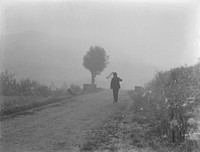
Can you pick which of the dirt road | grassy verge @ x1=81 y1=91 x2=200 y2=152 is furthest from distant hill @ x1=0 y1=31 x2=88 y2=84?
grassy verge @ x1=81 y1=91 x2=200 y2=152

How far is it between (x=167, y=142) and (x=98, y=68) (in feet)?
176

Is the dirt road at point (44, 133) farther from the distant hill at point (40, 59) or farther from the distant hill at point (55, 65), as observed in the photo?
the distant hill at point (55, 65)

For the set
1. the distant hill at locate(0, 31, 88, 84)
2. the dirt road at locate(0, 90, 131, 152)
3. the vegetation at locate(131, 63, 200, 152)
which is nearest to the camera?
the vegetation at locate(131, 63, 200, 152)

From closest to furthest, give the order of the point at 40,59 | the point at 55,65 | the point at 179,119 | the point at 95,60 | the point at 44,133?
the point at 179,119
the point at 44,133
the point at 95,60
the point at 40,59
the point at 55,65

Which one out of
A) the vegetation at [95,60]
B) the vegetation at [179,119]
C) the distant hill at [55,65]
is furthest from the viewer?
the distant hill at [55,65]

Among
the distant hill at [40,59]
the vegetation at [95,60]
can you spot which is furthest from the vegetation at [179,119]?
the distant hill at [40,59]

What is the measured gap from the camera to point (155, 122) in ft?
29.1

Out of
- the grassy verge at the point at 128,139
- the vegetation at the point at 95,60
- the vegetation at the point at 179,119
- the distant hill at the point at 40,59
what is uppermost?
the distant hill at the point at 40,59

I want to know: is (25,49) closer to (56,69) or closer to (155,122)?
(56,69)

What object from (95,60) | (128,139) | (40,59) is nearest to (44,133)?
(128,139)

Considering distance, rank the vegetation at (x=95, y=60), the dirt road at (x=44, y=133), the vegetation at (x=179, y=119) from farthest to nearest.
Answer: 1. the vegetation at (x=95, y=60)
2. the dirt road at (x=44, y=133)
3. the vegetation at (x=179, y=119)

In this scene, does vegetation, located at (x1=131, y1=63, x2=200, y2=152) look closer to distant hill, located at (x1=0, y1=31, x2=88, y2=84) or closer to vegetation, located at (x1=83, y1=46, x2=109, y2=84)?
vegetation, located at (x1=83, y1=46, x2=109, y2=84)

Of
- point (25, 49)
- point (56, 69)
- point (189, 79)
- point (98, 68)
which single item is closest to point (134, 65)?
point (56, 69)

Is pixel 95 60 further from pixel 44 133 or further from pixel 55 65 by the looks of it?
pixel 55 65
